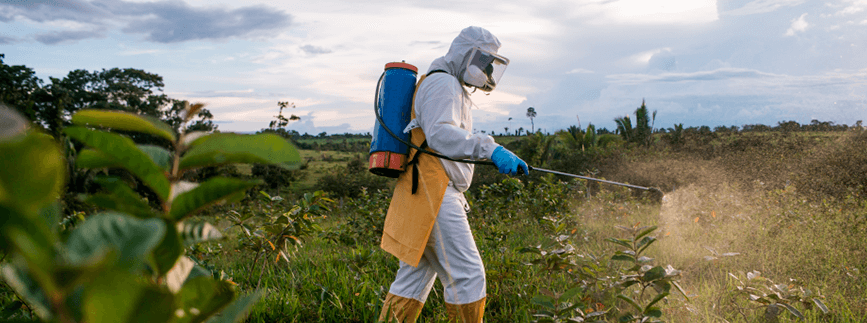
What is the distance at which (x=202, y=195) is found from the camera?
43cm

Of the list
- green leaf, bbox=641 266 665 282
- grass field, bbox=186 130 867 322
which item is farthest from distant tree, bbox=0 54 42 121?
green leaf, bbox=641 266 665 282

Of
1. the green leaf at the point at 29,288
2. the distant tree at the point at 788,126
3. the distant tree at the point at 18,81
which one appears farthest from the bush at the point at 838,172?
the distant tree at the point at 18,81

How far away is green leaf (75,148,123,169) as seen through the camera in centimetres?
42

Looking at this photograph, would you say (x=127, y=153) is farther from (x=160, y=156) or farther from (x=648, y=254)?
(x=648, y=254)

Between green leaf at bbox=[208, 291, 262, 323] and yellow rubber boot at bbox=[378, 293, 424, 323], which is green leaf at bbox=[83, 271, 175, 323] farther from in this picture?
yellow rubber boot at bbox=[378, 293, 424, 323]

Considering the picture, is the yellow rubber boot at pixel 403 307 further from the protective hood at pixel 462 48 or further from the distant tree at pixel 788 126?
the distant tree at pixel 788 126

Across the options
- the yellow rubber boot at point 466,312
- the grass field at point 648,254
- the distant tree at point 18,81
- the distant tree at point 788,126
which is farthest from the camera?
the distant tree at point 18,81

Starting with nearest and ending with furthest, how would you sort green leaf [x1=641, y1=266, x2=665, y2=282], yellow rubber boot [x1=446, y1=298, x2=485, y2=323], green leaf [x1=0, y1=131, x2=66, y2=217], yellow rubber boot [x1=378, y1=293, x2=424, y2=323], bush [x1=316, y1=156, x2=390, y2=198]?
green leaf [x1=0, y1=131, x2=66, y2=217] < green leaf [x1=641, y1=266, x2=665, y2=282] < yellow rubber boot [x1=446, y1=298, x2=485, y2=323] < yellow rubber boot [x1=378, y1=293, x2=424, y2=323] < bush [x1=316, y1=156, x2=390, y2=198]

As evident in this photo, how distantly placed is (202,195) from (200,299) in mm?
97

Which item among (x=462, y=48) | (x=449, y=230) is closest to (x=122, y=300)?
(x=449, y=230)

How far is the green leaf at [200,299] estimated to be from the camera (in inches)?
16.4

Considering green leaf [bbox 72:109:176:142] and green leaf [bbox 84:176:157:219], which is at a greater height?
green leaf [bbox 72:109:176:142]

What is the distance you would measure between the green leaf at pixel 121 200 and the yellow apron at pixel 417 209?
2179 millimetres

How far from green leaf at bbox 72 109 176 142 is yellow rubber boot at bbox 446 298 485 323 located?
2370mm
